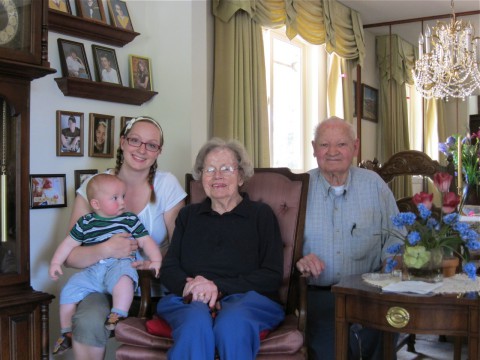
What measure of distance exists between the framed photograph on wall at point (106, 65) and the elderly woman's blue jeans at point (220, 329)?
1.28 meters

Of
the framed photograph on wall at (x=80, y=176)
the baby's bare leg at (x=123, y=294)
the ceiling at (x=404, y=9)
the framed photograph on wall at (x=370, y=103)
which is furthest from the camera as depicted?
the framed photograph on wall at (x=370, y=103)

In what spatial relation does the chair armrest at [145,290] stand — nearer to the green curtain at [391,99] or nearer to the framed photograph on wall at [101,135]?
the framed photograph on wall at [101,135]

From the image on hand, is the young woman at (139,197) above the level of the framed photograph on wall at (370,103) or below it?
below

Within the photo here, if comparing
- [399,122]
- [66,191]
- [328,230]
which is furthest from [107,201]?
[399,122]

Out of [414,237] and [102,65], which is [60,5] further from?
[414,237]

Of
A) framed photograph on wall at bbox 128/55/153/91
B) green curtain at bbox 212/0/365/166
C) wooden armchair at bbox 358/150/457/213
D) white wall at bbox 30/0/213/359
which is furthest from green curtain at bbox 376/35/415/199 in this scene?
framed photograph on wall at bbox 128/55/153/91

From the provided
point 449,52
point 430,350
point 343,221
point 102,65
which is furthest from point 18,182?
point 449,52

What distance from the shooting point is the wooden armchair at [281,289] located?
181cm

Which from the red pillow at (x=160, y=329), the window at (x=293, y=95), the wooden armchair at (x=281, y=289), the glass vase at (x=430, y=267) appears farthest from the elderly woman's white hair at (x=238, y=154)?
the window at (x=293, y=95)

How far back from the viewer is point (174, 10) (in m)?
2.89

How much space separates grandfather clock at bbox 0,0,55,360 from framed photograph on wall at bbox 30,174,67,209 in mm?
376

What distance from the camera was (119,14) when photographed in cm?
275

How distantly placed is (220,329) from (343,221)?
31.4 inches

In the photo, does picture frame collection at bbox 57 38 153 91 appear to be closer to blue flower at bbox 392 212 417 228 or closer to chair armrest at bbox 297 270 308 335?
chair armrest at bbox 297 270 308 335
